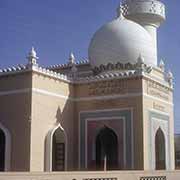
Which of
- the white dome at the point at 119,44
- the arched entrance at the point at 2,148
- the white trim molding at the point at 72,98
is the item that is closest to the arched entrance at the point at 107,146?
the white trim molding at the point at 72,98

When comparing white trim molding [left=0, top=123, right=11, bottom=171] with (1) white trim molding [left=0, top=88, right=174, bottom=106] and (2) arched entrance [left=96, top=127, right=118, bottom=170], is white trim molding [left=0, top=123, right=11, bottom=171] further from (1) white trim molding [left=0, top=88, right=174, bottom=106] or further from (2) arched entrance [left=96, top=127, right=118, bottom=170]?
(2) arched entrance [left=96, top=127, right=118, bottom=170]

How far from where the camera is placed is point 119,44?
56.7ft

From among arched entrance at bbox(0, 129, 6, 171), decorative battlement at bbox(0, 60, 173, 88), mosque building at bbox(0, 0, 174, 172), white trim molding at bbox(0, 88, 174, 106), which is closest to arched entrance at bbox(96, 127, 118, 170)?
mosque building at bbox(0, 0, 174, 172)

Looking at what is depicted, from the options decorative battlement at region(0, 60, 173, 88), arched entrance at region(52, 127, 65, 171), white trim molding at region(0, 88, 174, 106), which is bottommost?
arched entrance at region(52, 127, 65, 171)

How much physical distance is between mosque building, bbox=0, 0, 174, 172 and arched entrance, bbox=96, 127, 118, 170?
38 mm

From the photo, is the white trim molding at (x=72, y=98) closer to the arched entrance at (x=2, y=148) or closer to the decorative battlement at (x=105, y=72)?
the decorative battlement at (x=105, y=72)

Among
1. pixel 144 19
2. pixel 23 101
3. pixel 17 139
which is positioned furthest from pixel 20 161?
pixel 144 19

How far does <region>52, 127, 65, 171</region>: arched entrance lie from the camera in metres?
15.9

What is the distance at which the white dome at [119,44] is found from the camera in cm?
1723

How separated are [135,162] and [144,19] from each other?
8.14m

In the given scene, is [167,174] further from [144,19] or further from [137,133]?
[144,19]

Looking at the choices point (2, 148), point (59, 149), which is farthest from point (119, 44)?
point (2, 148)

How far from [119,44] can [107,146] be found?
4.00 m

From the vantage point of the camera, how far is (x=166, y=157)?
17.3m
